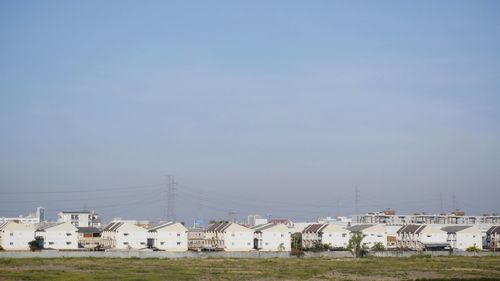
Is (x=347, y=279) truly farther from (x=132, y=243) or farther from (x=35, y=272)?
Answer: (x=132, y=243)

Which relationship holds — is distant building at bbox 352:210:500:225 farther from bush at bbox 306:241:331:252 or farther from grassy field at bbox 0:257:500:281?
grassy field at bbox 0:257:500:281

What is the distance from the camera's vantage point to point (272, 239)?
69875 mm

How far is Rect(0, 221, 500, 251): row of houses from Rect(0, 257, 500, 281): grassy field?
51.2ft

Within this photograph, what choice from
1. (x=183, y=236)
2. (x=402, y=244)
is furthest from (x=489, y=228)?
(x=183, y=236)

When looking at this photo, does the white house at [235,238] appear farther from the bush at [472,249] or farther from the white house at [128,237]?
the bush at [472,249]

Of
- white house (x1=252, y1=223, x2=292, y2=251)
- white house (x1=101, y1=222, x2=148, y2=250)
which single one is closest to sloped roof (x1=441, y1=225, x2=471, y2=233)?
white house (x1=252, y1=223, x2=292, y2=251)

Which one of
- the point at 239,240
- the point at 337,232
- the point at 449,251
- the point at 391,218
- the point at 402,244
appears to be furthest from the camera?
the point at 391,218

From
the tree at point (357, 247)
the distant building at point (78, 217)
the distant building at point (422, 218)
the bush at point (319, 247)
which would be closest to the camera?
the tree at point (357, 247)

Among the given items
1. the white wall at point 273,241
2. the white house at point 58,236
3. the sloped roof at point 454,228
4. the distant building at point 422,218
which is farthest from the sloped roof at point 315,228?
the distant building at point 422,218

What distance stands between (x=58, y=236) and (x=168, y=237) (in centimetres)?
1058

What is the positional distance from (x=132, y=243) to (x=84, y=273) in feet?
95.7

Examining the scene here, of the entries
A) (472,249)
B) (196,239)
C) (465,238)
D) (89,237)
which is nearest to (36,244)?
(89,237)

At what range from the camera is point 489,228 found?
8019 centimetres

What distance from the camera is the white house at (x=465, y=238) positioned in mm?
75613
